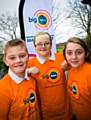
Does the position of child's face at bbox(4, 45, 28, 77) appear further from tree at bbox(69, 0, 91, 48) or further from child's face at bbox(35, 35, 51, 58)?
tree at bbox(69, 0, 91, 48)

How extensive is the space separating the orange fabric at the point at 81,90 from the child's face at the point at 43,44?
15.6 inches

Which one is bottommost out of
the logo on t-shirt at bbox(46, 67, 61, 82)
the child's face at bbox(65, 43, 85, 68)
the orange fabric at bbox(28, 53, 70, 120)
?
the orange fabric at bbox(28, 53, 70, 120)

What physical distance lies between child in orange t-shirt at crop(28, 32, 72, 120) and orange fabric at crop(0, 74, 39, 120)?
16.6 inches

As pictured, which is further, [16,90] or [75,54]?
[75,54]

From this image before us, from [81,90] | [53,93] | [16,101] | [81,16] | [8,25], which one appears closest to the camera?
[16,101]

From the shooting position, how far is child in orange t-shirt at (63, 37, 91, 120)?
9.57 ft

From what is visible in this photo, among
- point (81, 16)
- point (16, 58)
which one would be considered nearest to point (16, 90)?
point (16, 58)

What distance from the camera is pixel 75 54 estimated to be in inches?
117

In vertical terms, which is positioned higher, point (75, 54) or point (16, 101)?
point (75, 54)

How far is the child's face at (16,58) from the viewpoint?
8.48 ft

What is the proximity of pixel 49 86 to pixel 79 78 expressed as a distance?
376mm

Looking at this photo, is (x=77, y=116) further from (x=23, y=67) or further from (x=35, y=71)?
(x=23, y=67)

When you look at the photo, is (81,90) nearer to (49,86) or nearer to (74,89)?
(74,89)

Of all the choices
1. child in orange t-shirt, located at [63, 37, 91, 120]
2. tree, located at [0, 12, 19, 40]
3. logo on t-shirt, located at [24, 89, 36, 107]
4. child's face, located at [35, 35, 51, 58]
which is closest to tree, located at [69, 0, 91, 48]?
tree, located at [0, 12, 19, 40]
